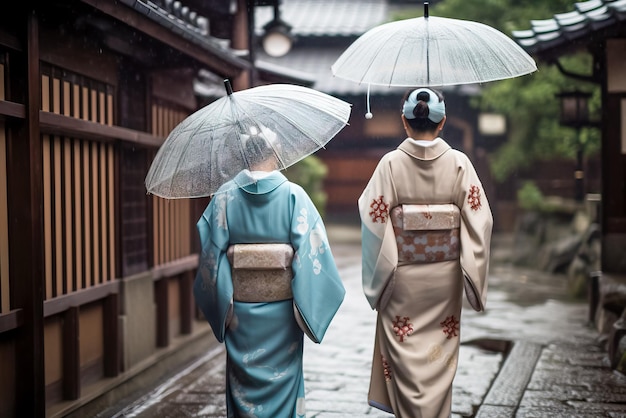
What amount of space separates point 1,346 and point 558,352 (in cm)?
593

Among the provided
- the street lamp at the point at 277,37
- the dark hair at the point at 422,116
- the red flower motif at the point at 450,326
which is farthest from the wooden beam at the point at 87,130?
the street lamp at the point at 277,37

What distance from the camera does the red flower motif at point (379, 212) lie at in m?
5.18

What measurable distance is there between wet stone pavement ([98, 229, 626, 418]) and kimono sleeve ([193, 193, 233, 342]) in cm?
164

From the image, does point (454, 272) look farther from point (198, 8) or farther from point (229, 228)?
point (198, 8)

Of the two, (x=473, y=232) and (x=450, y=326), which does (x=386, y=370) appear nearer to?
(x=450, y=326)

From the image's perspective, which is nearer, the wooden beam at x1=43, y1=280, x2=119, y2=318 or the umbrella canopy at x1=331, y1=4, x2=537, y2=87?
the umbrella canopy at x1=331, y1=4, x2=537, y2=87

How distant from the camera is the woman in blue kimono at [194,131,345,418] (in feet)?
16.4

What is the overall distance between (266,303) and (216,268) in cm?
39

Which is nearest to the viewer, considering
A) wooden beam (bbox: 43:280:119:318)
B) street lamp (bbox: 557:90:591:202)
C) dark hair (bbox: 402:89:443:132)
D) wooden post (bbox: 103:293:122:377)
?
dark hair (bbox: 402:89:443:132)

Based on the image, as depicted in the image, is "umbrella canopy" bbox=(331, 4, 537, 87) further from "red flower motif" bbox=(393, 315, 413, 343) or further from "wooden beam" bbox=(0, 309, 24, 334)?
"wooden beam" bbox=(0, 309, 24, 334)

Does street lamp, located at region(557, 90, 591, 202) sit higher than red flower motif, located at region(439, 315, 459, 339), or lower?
higher

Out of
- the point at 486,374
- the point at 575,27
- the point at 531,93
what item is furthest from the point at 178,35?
the point at 531,93

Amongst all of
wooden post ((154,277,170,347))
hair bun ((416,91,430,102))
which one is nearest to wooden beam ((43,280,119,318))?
wooden post ((154,277,170,347))

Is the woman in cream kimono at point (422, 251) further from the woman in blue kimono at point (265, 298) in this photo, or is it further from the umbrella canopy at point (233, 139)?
the umbrella canopy at point (233, 139)
